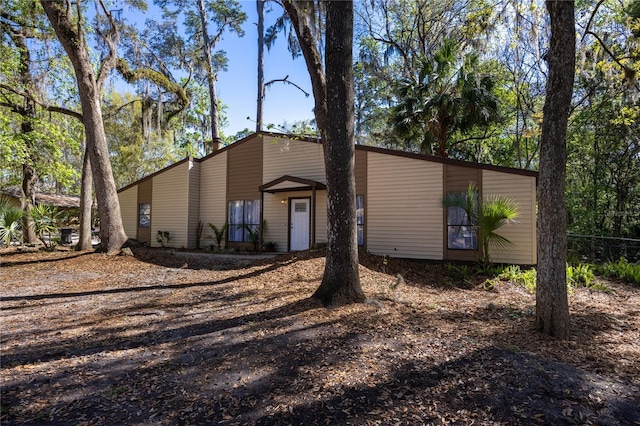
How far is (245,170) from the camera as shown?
13758 mm

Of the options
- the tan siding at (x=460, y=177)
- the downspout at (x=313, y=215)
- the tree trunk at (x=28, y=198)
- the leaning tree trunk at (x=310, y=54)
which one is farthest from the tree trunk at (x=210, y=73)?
the leaning tree trunk at (x=310, y=54)

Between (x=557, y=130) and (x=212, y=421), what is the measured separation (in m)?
4.58

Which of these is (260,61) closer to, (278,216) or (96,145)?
(278,216)

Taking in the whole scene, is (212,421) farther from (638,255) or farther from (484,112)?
(638,255)

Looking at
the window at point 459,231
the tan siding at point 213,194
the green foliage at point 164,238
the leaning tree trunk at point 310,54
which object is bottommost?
the green foliage at point 164,238

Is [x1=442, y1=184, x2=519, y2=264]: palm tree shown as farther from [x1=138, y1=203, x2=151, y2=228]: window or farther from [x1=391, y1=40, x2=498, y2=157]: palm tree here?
[x1=138, y1=203, x2=151, y2=228]: window

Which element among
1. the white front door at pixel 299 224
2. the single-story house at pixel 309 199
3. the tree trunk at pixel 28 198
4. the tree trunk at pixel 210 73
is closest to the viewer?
the single-story house at pixel 309 199

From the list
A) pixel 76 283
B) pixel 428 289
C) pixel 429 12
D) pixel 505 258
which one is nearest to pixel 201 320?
pixel 76 283

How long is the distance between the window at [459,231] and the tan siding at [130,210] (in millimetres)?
13834

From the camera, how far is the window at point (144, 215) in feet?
51.8

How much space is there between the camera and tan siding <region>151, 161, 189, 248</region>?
14.5 metres

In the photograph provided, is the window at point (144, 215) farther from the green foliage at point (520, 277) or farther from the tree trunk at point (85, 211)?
the green foliage at point (520, 277)

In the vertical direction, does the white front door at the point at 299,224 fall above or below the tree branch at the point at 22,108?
below

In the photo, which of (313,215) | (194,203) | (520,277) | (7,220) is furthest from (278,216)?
(7,220)
